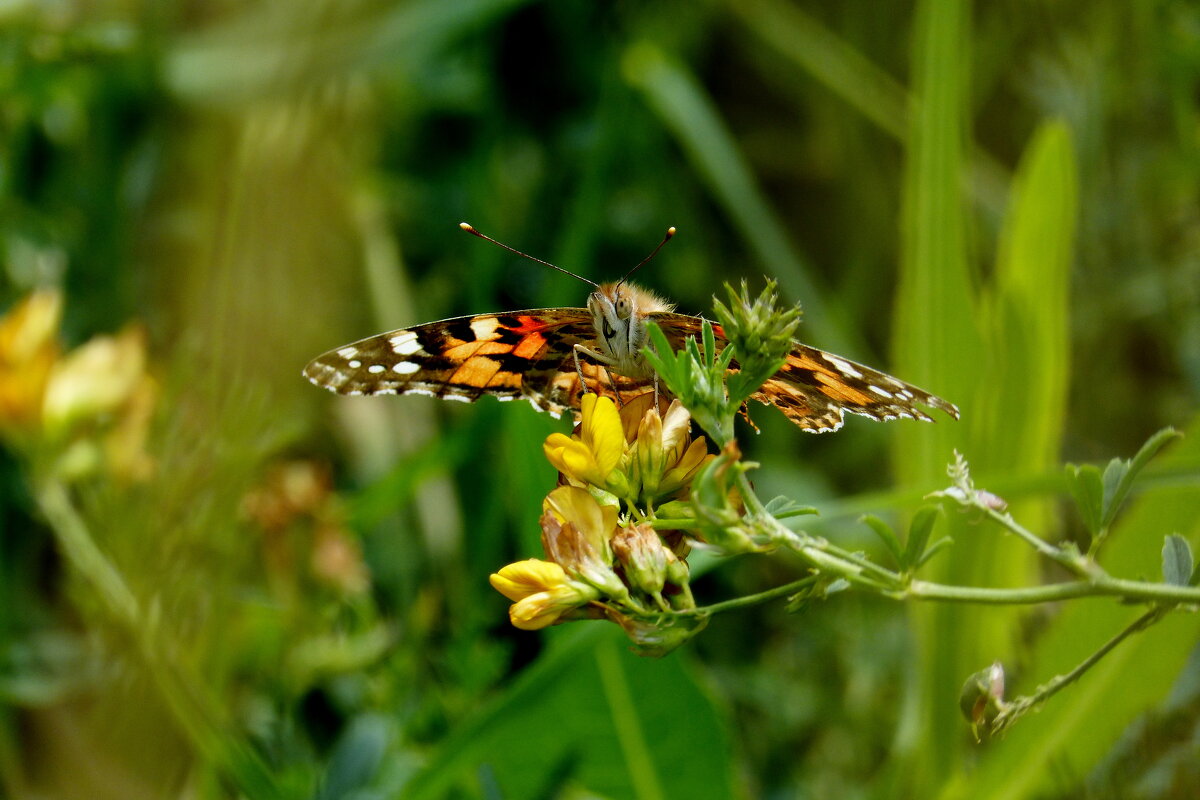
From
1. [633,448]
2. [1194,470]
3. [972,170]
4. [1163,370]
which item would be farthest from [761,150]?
[633,448]

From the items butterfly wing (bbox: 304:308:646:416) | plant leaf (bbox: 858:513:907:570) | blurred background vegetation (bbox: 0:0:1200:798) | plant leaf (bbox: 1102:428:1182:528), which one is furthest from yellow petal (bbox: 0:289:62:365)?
plant leaf (bbox: 1102:428:1182:528)

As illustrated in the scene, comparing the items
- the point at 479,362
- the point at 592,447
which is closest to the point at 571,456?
the point at 592,447

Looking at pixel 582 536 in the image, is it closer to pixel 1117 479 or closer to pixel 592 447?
pixel 592 447

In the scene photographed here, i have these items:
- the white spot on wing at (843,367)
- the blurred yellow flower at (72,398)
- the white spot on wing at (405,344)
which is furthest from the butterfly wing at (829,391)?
the blurred yellow flower at (72,398)

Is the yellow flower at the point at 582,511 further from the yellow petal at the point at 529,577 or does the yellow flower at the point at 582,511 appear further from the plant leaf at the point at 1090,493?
the plant leaf at the point at 1090,493

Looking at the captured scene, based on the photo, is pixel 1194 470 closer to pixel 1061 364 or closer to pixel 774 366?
pixel 1061 364

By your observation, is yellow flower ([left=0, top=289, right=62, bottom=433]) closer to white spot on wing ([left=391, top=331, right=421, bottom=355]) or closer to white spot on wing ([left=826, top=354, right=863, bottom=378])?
white spot on wing ([left=391, top=331, right=421, bottom=355])

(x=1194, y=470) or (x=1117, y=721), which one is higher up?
(x=1194, y=470)
